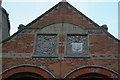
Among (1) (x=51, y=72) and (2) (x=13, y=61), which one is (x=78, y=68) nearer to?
(1) (x=51, y=72)

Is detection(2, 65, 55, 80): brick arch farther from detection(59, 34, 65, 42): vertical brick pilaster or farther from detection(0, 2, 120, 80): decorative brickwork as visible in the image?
detection(59, 34, 65, 42): vertical brick pilaster

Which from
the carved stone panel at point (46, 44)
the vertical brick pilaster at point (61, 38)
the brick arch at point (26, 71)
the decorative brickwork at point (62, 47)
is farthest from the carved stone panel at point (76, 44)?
the brick arch at point (26, 71)

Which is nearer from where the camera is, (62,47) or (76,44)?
(62,47)

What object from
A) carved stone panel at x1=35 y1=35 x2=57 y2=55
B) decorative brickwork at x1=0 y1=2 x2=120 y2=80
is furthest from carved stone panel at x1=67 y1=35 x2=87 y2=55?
carved stone panel at x1=35 y1=35 x2=57 y2=55

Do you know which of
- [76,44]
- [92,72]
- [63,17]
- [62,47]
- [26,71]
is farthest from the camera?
[63,17]

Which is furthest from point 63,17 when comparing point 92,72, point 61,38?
point 92,72

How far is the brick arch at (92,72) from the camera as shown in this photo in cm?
1162

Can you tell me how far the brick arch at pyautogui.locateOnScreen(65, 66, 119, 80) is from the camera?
458 inches

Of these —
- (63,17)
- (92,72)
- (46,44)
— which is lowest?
(92,72)

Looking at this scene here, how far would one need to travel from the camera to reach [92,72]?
11.7m

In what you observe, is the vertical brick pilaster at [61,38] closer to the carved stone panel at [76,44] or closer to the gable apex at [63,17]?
the carved stone panel at [76,44]

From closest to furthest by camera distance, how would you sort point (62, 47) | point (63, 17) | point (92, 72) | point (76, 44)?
point (92, 72)
point (62, 47)
point (76, 44)
point (63, 17)

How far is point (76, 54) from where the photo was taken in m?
12.4

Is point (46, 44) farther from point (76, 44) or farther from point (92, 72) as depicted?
point (92, 72)
